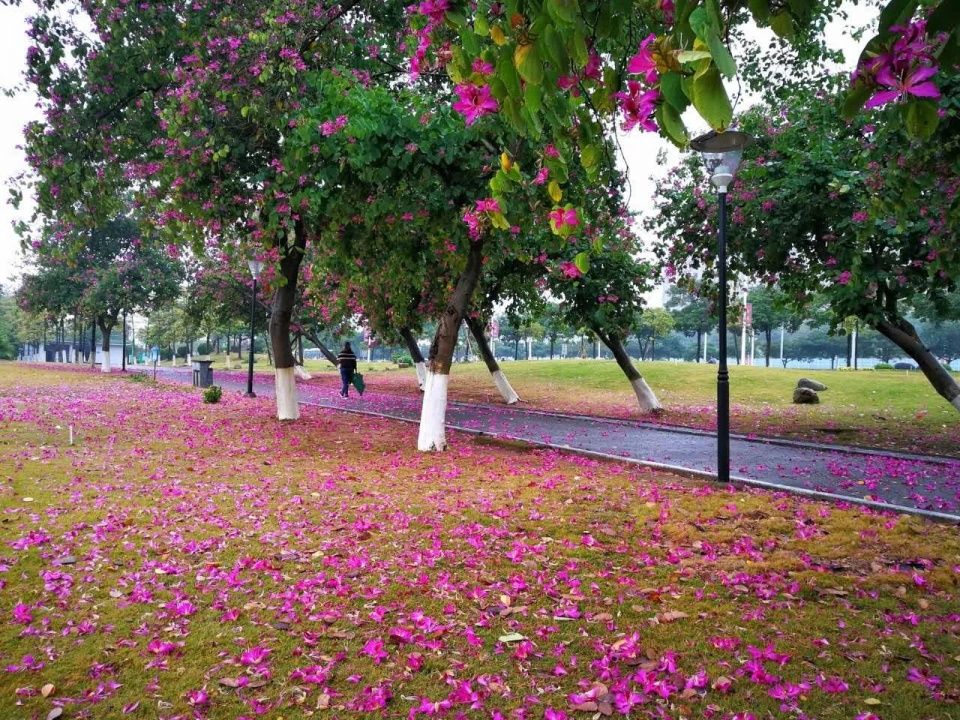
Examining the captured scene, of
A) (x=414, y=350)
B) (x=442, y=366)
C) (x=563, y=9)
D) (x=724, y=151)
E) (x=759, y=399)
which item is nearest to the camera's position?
(x=563, y=9)

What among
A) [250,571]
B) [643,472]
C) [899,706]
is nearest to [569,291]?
[643,472]

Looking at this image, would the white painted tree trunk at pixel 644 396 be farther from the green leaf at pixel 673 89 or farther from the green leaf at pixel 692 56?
the green leaf at pixel 692 56

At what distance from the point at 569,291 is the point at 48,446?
39.2ft

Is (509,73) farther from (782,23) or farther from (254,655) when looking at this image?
(254,655)

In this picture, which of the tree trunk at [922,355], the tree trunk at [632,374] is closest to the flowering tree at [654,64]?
the tree trunk at [922,355]

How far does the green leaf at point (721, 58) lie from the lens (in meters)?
1.37

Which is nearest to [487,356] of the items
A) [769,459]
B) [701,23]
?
[769,459]

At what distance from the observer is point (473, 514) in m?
6.59

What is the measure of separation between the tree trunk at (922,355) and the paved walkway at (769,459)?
306 cm

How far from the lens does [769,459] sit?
34.8 ft

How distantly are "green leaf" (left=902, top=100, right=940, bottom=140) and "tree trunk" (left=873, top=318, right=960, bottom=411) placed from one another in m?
12.5

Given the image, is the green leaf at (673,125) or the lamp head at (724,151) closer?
the green leaf at (673,125)

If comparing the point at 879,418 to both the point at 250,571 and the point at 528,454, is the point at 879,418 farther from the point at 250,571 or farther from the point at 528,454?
the point at 250,571

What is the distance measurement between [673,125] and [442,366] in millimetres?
9340
